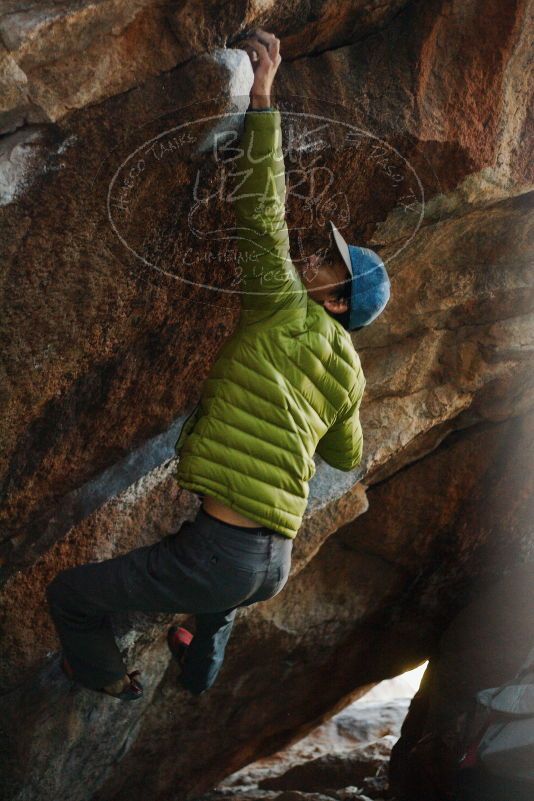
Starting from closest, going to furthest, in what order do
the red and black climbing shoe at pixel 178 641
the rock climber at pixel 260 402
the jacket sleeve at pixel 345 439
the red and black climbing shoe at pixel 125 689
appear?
1. the rock climber at pixel 260 402
2. the jacket sleeve at pixel 345 439
3. the red and black climbing shoe at pixel 125 689
4. the red and black climbing shoe at pixel 178 641

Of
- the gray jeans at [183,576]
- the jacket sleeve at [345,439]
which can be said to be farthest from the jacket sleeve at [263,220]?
the gray jeans at [183,576]

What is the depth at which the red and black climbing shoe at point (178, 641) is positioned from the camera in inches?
181

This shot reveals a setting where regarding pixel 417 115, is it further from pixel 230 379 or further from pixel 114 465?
pixel 114 465

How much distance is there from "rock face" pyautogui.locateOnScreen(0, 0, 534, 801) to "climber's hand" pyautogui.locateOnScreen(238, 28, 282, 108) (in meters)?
0.05

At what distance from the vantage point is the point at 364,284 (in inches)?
133

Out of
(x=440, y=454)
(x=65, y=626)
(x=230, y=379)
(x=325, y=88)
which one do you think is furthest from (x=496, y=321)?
(x=65, y=626)

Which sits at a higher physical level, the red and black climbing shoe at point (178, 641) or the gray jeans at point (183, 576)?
the gray jeans at point (183, 576)

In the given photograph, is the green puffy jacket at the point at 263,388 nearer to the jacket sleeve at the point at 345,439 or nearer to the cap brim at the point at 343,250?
the cap brim at the point at 343,250

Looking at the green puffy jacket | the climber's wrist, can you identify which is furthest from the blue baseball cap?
the climber's wrist

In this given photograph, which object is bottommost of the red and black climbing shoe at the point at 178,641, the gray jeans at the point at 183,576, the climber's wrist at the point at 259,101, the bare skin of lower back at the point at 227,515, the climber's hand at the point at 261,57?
the red and black climbing shoe at the point at 178,641

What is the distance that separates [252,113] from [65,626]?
2.09 m

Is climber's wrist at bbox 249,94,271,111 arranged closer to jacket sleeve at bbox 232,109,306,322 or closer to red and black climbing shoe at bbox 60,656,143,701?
jacket sleeve at bbox 232,109,306,322

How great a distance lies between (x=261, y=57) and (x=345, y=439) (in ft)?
4.79

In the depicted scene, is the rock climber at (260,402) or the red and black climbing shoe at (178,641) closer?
the rock climber at (260,402)
